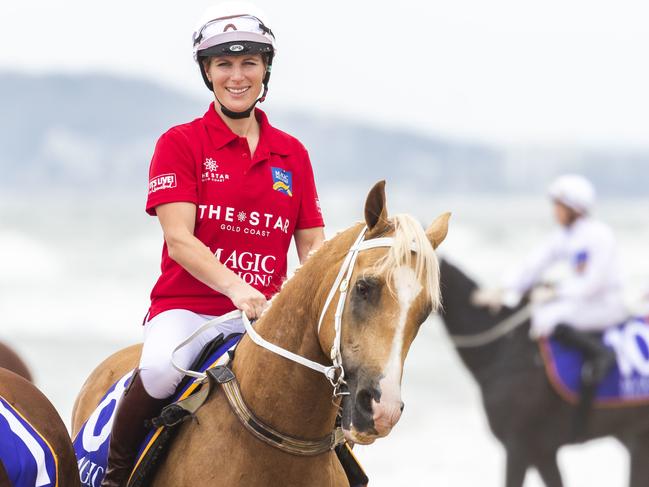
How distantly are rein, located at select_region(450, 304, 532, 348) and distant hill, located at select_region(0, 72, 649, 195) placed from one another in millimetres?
32178

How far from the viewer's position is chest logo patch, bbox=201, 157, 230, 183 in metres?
4.16

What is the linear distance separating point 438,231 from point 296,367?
637mm

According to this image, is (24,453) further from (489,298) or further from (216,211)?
(489,298)

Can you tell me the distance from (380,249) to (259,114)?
1.20m

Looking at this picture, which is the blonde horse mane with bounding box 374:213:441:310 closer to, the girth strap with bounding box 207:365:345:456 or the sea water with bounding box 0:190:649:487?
the girth strap with bounding box 207:365:345:456

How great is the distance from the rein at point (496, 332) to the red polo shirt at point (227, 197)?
5.57 meters

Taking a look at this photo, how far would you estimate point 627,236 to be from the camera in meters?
32.6

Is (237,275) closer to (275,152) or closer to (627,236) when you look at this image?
(275,152)

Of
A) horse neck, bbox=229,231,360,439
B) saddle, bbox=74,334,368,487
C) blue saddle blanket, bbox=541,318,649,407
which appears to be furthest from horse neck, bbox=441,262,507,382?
horse neck, bbox=229,231,360,439

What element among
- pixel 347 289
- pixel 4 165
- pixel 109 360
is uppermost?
pixel 347 289

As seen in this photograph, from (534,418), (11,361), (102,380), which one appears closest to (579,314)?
(534,418)

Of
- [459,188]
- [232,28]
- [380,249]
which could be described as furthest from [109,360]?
[459,188]

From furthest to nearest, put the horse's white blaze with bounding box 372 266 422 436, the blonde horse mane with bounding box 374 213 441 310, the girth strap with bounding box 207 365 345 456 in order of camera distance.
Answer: the girth strap with bounding box 207 365 345 456 → the blonde horse mane with bounding box 374 213 441 310 → the horse's white blaze with bounding box 372 266 422 436

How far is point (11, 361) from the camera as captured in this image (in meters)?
5.78
